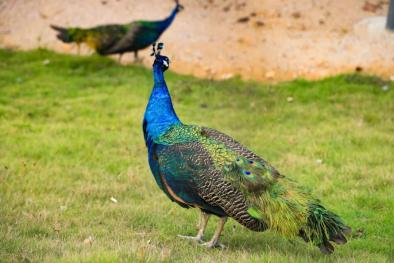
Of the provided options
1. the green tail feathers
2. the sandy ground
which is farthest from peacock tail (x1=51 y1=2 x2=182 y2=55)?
the green tail feathers

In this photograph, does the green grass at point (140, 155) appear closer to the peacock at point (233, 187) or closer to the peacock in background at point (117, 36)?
the peacock at point (233, 187)

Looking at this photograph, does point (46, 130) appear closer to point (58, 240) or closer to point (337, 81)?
point (58, 240)

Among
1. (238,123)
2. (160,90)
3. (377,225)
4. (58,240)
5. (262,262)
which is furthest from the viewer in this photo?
(238,123)

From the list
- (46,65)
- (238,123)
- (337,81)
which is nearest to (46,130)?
(238,123)

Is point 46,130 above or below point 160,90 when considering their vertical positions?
below

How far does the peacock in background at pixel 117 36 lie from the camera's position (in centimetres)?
1208

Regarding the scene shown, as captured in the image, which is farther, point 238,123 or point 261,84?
point 261,84

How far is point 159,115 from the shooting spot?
572 centimetres

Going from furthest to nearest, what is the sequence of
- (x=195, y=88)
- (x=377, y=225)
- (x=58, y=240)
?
(x=195, y=88), (x=377, y=225), (x=58, y=240)

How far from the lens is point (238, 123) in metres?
9.84

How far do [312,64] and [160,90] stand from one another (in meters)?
7.23

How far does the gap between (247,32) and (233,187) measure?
921cm

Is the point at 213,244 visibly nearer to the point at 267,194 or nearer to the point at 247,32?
the point at 267,194

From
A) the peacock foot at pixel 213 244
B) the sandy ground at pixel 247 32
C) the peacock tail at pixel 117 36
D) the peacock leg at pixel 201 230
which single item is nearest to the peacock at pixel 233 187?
the peacock foot at pixel 213 244
